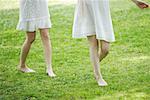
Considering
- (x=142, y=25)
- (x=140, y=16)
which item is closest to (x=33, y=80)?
(x=142, y=25)

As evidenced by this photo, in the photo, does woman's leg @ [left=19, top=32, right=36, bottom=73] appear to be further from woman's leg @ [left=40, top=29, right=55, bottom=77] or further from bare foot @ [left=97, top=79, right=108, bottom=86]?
bare foot @ [left=97, top=79, right=108, bottom=86]

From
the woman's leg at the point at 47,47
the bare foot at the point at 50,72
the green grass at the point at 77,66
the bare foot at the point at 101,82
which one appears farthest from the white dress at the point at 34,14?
the bare foot at the point at 101,82

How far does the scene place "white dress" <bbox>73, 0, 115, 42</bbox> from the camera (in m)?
6.70

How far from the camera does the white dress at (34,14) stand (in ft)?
24.6

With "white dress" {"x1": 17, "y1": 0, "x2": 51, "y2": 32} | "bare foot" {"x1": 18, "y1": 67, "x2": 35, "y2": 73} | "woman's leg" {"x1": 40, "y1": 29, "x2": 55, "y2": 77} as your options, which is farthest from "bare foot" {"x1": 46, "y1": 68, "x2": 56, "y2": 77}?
"white dress" {"x1": 17, "y1": 0, "x2": 51, "y2": 32}

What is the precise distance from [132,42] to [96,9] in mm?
3715

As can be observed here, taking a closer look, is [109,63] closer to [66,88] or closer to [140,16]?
[66,88]

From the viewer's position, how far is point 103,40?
6.76 meters

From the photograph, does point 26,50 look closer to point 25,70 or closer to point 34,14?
point 25,70

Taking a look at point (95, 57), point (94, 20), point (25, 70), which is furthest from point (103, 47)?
point (25, 70)

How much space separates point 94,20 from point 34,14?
1.18 metres

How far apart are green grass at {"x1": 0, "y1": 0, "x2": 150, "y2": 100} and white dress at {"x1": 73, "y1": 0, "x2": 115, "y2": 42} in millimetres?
701

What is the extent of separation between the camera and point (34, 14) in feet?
24.7

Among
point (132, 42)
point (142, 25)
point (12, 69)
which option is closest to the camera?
point (12, 69)
